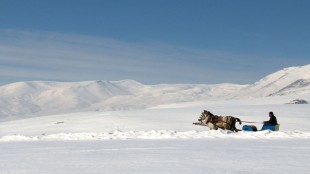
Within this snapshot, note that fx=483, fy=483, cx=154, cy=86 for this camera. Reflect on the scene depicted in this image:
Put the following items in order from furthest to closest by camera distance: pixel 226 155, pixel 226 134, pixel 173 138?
pixel 226 134, pixel 173 138, pixel 226 155

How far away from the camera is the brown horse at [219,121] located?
22562 mm

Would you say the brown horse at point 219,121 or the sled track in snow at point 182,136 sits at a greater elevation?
the brown horse at point 219,121

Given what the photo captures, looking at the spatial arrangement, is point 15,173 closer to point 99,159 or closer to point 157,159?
point 99,159

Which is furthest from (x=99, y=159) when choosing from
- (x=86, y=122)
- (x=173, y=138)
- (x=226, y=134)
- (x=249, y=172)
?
(x=86, y=122)

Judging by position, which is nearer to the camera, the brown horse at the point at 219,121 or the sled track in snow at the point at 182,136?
the sled track in snow at the point at 182,136

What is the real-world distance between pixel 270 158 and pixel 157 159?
9.39ft

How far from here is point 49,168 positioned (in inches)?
404

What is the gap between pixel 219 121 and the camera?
22953 mm

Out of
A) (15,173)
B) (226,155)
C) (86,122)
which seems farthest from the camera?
(86,122)

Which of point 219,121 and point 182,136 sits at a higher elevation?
point 219,121

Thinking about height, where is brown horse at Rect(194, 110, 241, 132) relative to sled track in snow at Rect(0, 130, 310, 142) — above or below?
above

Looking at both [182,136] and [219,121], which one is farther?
[219,121]

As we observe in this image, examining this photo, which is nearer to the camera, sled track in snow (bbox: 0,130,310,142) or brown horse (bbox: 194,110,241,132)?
sled track in snow (bbox: 0,130,310,142)

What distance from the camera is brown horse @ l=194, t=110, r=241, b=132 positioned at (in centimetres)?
2256
